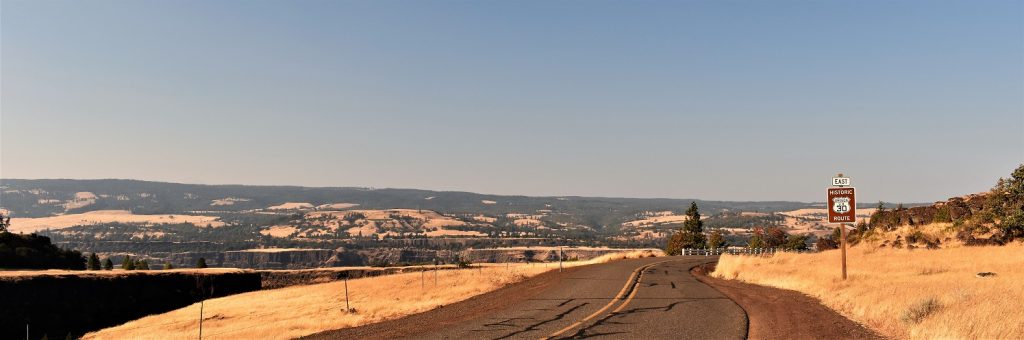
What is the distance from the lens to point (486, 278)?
35.2 meters

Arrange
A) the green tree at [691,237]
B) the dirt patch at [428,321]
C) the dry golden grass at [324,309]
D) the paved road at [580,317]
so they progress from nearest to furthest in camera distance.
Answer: the paved road at [580,317] → the dirt patch at [428,321] → the dry golden grass at [324,309] → the green tree at [691,237]

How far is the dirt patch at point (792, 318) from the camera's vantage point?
1440cm

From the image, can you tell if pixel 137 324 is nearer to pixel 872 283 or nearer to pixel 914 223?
pixel 872 283

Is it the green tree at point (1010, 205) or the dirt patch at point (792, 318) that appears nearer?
the dirt patch at point (792, 318)

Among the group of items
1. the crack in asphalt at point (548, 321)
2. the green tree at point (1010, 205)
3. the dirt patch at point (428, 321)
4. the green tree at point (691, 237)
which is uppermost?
the green tree at point (1010, 205)

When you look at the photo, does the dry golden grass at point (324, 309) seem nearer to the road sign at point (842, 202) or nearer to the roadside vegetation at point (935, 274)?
the roadside vegetation at point (935, 274)

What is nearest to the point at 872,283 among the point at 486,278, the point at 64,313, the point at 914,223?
the point at 486,278

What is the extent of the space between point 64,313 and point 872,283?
7119 centimetres

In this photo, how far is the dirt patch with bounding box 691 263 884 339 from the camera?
14.4 m

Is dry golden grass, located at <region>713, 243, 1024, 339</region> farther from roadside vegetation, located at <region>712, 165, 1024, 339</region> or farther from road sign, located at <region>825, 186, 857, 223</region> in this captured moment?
road sign, located at <region>825, 186, 857, 223</region>

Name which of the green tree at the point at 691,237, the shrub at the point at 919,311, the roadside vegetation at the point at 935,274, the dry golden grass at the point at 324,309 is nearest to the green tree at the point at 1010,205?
the roadside vegetation at the point at 935,274

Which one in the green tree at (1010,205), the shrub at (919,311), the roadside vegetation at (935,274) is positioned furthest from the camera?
the green tree at (1010,205)

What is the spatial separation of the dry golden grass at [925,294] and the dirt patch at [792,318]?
50 cm

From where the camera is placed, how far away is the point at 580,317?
1694 centimetres
